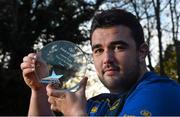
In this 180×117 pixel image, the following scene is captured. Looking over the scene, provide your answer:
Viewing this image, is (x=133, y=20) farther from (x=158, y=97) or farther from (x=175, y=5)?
(x=175, y=5)

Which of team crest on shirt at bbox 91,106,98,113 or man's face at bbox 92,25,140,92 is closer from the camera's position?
man's face at bbox 92,25,140,92

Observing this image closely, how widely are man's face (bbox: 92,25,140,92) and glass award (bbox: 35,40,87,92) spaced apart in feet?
0.29

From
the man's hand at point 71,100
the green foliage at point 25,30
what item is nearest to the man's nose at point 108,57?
the man's hand at point 71,100

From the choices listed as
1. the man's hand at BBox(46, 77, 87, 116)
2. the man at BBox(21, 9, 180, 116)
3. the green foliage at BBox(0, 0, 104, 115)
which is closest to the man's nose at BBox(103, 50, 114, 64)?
the man at BBox(21, 9, 180, 116)

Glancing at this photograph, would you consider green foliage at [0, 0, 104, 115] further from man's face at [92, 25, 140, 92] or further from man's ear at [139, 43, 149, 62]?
man's face at [92, 25, 140, 92]

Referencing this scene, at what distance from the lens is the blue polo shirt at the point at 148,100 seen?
1.98m

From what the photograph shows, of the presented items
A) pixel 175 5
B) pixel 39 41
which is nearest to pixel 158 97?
pixel 175 5

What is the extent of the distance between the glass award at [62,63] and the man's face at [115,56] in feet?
0.29

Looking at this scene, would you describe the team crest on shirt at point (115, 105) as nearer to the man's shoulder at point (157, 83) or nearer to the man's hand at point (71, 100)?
the man's shoulder at point (157, 83)

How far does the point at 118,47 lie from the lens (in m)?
2.17

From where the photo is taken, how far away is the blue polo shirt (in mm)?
1978

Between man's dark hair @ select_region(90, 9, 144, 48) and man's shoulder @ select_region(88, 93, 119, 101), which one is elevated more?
man's dark hair @ select_region(90, 9, 144, 48)

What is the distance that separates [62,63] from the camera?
2.24 m

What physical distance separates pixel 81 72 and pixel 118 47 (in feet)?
0.75
